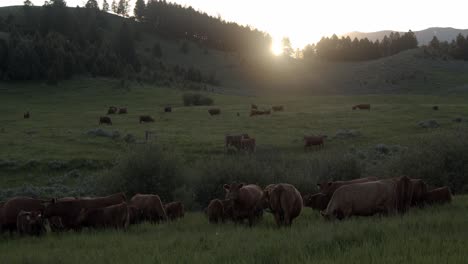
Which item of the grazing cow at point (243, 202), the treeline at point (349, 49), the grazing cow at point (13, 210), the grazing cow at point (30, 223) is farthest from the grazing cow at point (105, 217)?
the treeline at point (349, 49)

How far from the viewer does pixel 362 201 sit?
1213cm

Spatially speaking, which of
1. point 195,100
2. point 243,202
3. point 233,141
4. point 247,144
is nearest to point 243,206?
point 243,202

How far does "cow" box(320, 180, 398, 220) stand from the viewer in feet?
39.8

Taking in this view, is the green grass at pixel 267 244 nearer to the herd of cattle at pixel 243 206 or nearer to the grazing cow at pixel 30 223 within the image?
the grazing cow at pixel 30 223

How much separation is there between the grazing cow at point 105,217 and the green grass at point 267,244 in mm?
641

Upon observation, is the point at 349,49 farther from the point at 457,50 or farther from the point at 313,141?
the point at 313,141

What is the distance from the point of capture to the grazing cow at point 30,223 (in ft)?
43.2

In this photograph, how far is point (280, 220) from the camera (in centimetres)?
1271

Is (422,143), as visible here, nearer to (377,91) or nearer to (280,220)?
(280,220)

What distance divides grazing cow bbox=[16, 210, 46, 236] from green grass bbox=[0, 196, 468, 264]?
1.54ft

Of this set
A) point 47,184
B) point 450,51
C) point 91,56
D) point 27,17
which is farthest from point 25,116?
point 450,51

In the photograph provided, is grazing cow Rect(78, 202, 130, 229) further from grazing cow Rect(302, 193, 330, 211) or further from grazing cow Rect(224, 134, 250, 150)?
grazing cow Rect(224, 134, 250, 150)

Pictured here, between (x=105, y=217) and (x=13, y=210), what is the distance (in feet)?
10.2

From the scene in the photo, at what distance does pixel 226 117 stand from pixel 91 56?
190ft
